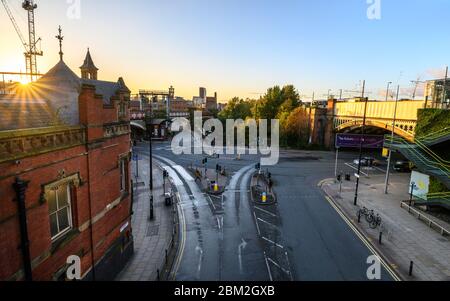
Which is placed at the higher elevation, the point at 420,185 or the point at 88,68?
the point at 88,68

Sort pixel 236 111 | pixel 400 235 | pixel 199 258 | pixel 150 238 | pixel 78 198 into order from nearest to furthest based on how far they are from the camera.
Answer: pixel 78 198 → pixel 199 258 → pixel 150 238 → pixel 400 235 → pixel 236 111

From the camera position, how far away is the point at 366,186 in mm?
31312

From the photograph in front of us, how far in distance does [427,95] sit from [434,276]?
20.5 meters

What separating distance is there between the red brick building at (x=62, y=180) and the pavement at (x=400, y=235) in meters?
15.5

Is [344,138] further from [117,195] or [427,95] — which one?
[117,195]

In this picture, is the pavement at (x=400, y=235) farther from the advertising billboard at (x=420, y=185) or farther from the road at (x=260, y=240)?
the advertising billboard at (x=420, y=185)

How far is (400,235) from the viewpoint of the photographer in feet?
62.7

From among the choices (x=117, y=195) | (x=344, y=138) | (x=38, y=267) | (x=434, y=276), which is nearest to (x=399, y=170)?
(x=344, y=138)

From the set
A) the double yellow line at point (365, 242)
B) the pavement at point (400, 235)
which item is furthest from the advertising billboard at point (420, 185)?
the double yellow line at point (365, 242)

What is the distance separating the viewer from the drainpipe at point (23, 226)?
27.3 feet

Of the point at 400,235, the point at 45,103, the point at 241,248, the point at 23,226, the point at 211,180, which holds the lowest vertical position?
the point at 241,248

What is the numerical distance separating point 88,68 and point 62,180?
132 feet

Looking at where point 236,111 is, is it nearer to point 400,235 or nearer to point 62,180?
point 400,235

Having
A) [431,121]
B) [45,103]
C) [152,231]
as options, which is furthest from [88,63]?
[431,121]
